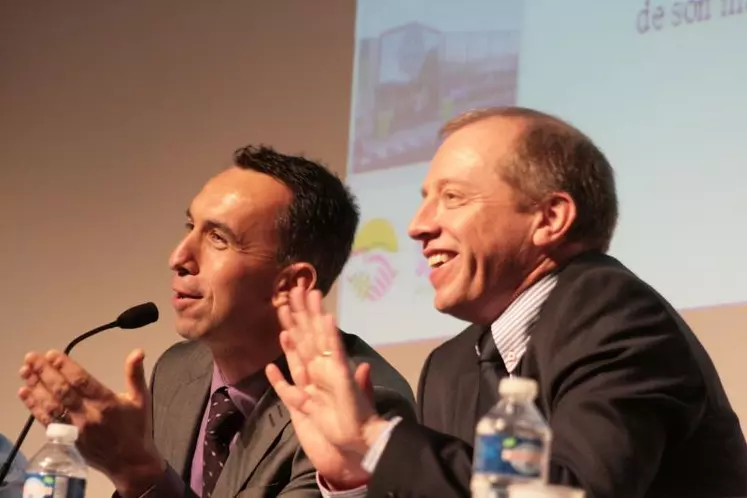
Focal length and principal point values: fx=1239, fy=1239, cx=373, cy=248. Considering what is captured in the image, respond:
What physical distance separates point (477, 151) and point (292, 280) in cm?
93

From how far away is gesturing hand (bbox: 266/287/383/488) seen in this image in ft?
5.83

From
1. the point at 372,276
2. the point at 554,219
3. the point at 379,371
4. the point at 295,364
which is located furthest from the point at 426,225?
the point at 372,276

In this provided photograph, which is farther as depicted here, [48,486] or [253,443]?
[253,443]

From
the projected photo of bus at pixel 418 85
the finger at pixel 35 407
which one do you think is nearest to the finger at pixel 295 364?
the finger at pixel 35 407

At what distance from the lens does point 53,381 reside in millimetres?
2379

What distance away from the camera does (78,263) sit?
16.7 feet

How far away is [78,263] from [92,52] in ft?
3.02

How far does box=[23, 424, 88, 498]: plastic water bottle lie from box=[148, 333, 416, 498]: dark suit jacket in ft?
1.14

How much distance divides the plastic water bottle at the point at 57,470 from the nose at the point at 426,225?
71cm

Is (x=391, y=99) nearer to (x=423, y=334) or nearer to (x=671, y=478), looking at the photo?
(x=423, y=334)

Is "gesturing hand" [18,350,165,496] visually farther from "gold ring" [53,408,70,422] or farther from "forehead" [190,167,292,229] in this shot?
"forehead" [190,167,292,229]

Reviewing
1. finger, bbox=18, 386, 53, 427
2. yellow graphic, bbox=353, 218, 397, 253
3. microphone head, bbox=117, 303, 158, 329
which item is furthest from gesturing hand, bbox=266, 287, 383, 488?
yellow graphic, bbox=353, 218, 397, 253

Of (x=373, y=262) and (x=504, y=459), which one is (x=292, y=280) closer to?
(x=373, y=262)

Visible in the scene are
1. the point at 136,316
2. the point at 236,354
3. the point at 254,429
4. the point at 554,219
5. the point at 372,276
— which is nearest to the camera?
the point at 554,219
